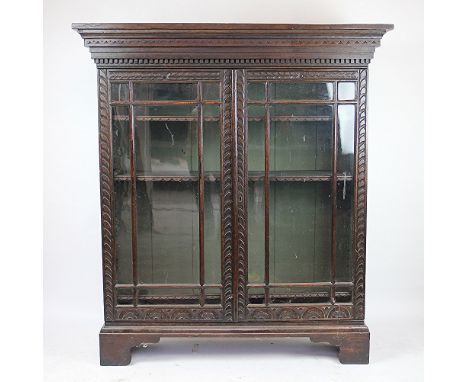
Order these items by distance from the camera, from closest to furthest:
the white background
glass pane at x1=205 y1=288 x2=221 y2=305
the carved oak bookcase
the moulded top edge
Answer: the moulded top edge → the carved oak bookcase → glass pane at x1=205 y1=288 x2=221 y2=305 → the white background

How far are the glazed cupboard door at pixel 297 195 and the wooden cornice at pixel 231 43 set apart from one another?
0.30ft

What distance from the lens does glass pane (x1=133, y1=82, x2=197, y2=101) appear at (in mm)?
3012

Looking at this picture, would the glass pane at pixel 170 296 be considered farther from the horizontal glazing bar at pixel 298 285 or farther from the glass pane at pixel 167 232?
the horizontal glazing bar at pixel 298 285

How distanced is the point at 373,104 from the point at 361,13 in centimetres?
56

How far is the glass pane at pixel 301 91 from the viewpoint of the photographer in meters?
3.02

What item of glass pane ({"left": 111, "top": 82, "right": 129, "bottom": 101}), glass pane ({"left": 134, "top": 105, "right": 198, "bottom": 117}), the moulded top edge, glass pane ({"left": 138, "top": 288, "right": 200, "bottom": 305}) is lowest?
glass pane ({"left": 138, "top": 288, "right": 200, "bottom": 305})

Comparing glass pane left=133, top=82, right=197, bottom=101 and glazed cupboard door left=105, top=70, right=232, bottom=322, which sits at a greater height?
glass pane left=133, top=82, right=197, bottom=101

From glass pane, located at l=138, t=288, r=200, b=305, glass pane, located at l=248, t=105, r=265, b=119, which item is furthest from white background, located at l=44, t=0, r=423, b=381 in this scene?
glass pane, located at l=248, t=105, r=265, b=119

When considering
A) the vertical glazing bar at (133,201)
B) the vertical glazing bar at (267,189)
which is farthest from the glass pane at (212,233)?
the vertical glazing bar at (133,201)

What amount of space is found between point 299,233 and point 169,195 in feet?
2.29

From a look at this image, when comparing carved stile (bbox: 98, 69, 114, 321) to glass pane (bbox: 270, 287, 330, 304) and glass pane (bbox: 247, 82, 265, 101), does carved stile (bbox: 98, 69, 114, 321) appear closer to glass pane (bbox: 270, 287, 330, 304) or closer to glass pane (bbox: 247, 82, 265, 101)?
glass pane (bbox: 247, 82, 265, 101)

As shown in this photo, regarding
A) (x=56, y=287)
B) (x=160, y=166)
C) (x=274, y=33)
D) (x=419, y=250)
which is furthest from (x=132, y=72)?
(x=419, y=250)

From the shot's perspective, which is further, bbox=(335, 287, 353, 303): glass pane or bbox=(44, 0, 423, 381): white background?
bbox=(44, 0, 423, 381): white background

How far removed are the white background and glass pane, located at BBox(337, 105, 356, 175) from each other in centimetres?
77
